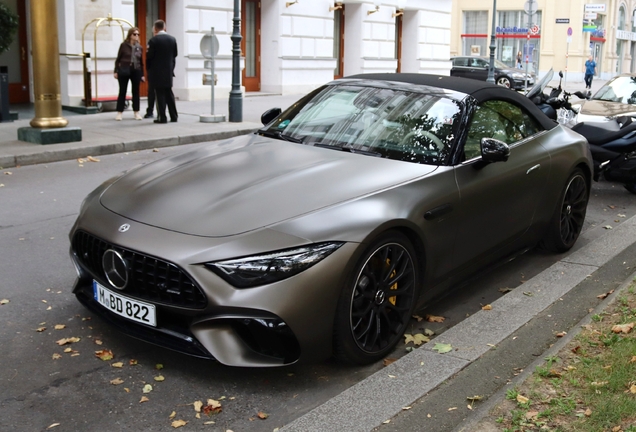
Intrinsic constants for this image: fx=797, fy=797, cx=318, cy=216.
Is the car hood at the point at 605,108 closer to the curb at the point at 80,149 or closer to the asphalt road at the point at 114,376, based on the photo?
the asphalt road at the point at 114,376

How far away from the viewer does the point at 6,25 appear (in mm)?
14383

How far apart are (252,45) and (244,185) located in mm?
20901

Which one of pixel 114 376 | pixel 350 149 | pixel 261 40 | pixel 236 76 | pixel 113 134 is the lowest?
pixel 114 376

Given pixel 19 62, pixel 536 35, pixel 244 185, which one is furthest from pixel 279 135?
pixel 536 35

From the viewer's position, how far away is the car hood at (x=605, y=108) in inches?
444

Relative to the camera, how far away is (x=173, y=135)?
13789 mm

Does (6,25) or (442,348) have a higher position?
(6,25)

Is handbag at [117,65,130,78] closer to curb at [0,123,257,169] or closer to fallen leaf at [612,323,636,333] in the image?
curb at [0,123,257,169]

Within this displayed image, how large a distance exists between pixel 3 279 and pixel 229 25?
1778cm

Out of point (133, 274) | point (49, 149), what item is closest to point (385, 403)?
point (133, 274)

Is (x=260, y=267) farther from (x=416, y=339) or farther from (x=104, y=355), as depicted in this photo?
(x=416, y=339)

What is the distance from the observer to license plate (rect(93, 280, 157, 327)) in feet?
12.9

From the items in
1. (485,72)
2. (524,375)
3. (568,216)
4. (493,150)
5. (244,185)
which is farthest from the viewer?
(485,72)

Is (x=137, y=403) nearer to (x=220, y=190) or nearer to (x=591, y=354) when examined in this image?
(x=220, y=190)
